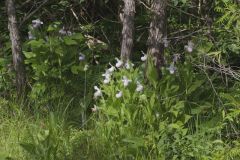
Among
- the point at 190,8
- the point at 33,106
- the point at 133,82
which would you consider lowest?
the point at 33,106

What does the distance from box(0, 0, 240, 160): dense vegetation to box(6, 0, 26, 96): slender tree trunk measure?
0.04 feet

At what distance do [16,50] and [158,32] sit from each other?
5.50ft

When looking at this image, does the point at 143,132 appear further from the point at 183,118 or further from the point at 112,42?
the point at 112,42

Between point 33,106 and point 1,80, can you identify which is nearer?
point 33,106

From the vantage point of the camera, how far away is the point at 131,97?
12.8ft

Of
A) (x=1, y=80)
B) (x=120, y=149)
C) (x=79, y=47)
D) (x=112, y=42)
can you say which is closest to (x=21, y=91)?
(x=1, y=80)

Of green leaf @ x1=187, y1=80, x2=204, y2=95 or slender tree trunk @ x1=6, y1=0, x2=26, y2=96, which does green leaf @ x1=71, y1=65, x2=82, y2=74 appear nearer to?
slender tree trunk @ x1=6, y1=0, x2=26, y2=96

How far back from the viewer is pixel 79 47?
203 inches

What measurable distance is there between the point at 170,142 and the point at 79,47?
1.90 m

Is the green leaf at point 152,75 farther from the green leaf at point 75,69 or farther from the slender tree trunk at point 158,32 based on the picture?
the green leaf at point 75,69

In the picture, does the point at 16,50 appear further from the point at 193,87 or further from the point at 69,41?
the point at 193,87

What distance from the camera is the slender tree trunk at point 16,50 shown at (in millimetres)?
4957

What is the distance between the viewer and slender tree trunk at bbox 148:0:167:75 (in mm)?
3998

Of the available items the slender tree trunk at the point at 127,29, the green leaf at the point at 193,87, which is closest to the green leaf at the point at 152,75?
the green leaf at the point at 193,87
